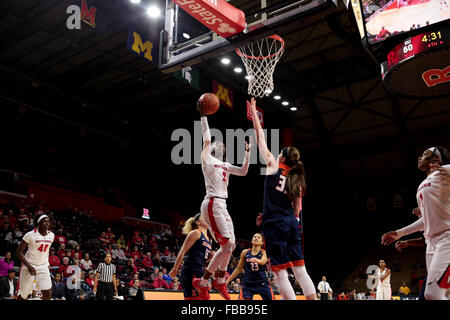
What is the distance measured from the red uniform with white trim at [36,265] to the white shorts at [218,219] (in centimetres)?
323

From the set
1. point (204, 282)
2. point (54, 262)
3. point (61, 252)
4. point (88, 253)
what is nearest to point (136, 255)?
point (88, 253)

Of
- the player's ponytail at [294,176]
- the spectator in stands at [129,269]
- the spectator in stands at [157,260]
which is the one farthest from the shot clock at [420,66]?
the spectator in stands at [157,260]

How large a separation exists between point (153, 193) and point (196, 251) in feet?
65.9

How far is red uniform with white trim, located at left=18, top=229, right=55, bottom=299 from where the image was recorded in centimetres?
608

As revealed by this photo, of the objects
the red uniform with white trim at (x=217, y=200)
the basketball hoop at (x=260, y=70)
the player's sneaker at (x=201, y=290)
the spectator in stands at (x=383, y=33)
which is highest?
the basketball hoop at (x=260, y=70)

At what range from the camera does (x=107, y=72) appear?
675 inches

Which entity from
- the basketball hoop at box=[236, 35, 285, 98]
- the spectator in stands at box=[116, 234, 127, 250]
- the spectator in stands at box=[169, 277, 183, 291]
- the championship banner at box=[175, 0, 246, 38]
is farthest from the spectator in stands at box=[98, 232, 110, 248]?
the championship banner at box=[175, 0, 246, 38]

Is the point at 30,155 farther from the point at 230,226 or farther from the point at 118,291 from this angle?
the point at 230,226

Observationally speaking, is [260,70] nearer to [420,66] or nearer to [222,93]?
[420,66]

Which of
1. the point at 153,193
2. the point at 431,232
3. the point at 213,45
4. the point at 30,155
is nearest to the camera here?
the point at 431,232

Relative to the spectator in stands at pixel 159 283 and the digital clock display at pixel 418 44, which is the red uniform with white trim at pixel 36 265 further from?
the digital clock display at pixel 418 44

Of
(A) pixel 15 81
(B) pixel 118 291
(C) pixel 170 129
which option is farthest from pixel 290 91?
(A) pixel 15 81

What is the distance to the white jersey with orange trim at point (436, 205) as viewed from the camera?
3.29 metres

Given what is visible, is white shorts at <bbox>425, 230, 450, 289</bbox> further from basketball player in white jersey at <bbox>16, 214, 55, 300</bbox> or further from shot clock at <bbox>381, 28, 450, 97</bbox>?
basketball player in white jersey at <bbox>16, 214, 55, 300</bbox>
